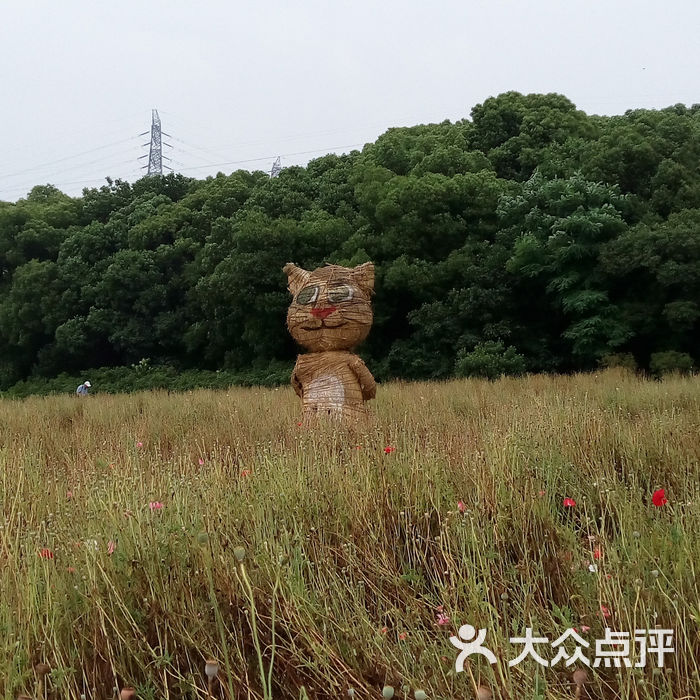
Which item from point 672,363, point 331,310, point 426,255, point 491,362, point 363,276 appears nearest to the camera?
point 331,310

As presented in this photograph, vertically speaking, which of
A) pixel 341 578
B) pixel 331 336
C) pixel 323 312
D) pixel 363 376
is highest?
pixel 323 312

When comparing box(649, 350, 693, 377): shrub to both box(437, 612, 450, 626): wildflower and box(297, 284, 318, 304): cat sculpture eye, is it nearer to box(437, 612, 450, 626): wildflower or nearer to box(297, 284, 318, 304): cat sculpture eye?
box(297, 284, 318, 304): cat sculpture eye

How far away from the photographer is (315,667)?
1715mm

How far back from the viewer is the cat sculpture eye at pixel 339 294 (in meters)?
5.64

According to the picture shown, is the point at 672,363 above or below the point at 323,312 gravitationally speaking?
below

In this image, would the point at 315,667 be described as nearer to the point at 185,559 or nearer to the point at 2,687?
the point at 185,559

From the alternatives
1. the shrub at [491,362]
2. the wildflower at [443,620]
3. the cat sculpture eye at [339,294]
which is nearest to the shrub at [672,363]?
the shrub at [491,362]

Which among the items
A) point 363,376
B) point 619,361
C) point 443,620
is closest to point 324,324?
point 363,376

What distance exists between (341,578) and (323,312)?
3.56m

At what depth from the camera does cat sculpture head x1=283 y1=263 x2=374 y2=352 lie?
5.64 m

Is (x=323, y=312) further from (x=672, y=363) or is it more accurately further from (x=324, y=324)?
(x=672, y=363)

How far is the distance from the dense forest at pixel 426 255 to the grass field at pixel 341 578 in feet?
35.7

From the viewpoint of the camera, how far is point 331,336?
18.5 ft

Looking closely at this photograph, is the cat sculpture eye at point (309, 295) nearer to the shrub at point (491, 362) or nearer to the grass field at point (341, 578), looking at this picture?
the grass field at point (341, 578)
